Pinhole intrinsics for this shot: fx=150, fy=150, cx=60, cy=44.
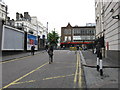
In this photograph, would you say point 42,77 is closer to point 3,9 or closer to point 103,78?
point 103,78

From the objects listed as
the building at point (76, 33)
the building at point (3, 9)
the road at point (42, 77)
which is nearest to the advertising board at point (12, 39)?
the road at point (42, 77)

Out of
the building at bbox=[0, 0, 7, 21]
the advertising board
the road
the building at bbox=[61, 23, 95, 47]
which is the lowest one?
the road

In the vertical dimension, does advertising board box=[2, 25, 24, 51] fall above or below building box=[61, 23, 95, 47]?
below

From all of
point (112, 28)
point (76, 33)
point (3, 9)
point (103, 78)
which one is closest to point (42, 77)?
point (103, 78)

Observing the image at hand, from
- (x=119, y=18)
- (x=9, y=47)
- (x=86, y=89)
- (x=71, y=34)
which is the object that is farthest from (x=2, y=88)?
(x=71, y=34)

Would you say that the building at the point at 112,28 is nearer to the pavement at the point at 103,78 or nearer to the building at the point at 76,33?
the pavement at the point at 103,78

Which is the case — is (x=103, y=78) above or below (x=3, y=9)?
below

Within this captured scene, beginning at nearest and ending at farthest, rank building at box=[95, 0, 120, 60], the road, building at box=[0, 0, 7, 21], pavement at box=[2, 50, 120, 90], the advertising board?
pavement at box=[2, 50, 120, 90] < the road < building at box=[95, 0, 120, 60] < the advertising board < building at box=[0, 0, 7, 21]

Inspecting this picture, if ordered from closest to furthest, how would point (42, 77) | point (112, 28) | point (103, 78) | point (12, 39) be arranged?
point (103, 78), point (42, 77), point (112, 28), point (12, 39)

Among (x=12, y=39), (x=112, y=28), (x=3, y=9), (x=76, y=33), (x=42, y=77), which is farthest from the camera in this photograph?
(x=76, y=33)

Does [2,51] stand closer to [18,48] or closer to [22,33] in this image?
[18,48]

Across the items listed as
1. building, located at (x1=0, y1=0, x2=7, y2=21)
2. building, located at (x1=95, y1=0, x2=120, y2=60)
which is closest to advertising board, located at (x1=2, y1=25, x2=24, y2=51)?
building, located at (x1=95, y1=0, x2=120, y2=60)

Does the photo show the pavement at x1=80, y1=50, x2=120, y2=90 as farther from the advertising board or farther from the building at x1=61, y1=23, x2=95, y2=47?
the building at x1=61, y1=23, x2=95, y2=47

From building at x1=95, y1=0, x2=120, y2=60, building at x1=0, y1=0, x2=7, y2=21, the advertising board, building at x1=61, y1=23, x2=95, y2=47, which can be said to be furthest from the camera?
building at x1=61, y1=23, x2=95, y2=47
